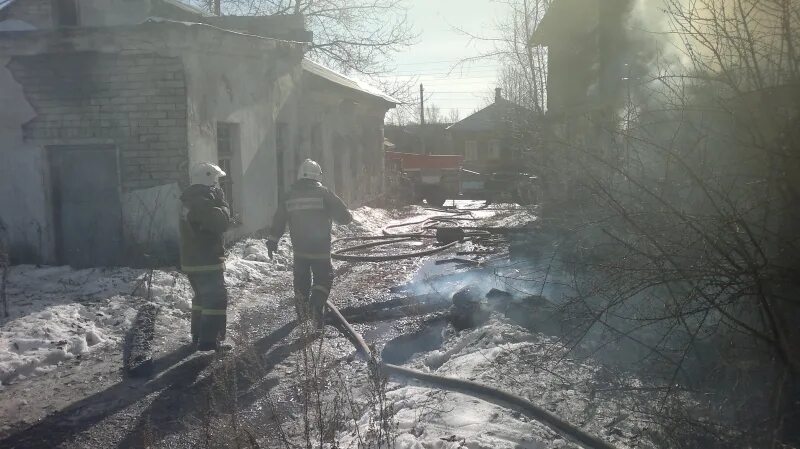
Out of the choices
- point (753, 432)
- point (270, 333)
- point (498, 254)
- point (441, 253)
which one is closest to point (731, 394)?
point (753, 432)

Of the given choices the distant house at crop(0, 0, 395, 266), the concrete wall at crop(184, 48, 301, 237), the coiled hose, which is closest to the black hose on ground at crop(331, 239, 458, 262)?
the coiled hose

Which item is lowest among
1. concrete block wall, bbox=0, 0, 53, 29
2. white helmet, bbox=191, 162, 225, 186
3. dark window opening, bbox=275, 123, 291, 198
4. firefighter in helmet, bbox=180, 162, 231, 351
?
firefighter in helmet, bbox=180, 162, 231, 351

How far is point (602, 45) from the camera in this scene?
16109mm

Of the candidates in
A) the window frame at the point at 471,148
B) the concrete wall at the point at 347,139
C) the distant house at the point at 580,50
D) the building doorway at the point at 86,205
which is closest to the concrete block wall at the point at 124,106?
the building doorway at the point at 86,205

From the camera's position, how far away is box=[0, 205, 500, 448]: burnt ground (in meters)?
4.25

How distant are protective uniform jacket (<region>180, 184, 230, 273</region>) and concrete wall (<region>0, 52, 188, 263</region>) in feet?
12.5

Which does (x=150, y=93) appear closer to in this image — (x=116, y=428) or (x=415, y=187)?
(x=116, y=428)

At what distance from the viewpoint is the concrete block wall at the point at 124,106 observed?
9.77m

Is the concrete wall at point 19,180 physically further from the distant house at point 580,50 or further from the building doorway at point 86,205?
the distant house at point 580,50

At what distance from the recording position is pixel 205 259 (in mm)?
6230

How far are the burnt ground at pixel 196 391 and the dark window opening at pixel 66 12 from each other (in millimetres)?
8453

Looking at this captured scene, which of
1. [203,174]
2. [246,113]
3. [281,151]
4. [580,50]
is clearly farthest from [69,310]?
[580,50]

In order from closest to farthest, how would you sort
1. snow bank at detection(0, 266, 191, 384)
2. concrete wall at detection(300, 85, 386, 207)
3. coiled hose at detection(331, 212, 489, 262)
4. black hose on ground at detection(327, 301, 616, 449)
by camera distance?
black hose on ground at detection(327, 301, 616, 449) < snow bank at detection(0, 266, 191, 384) < coiled hose at detection(331, 212, 489, 262) < concrete wall at detection(300, 85, 386, 207)

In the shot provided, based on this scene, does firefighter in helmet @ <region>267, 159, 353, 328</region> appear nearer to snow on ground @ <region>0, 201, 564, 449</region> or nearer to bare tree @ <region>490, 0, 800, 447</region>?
snow on ground @ <region>0, 201, 564, 449</region>
